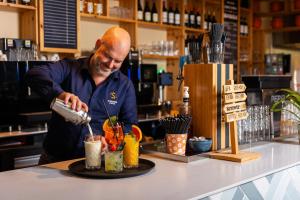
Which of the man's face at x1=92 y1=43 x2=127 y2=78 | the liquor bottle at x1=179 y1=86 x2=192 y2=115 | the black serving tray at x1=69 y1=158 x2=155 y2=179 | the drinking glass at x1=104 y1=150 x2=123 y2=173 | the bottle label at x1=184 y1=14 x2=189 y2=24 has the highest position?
the bottle label at x1=184 y1=14 x2=189 y2=24

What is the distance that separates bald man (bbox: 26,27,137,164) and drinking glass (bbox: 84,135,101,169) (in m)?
0.42

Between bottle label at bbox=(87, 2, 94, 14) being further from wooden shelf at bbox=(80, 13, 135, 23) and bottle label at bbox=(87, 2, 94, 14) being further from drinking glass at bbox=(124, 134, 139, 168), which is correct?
drinking glass at bbox=(124, 134, 139, 168)

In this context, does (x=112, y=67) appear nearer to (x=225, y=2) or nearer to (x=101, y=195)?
(x=101, y=195)

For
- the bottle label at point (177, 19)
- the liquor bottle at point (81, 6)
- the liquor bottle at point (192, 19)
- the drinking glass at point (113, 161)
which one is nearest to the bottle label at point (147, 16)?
the bottle label at point (177, 19)

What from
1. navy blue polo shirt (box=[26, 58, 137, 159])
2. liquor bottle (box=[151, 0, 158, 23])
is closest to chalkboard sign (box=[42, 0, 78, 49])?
liquor bottle (box=[151, 0, 158, 23])

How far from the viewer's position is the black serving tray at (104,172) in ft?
5.16

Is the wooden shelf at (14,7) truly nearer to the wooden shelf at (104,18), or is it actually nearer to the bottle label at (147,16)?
the wooden shelf at (104,18)

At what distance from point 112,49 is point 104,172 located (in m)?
0.64

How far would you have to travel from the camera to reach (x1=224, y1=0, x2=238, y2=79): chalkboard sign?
254 inches

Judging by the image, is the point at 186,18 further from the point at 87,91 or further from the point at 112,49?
the point at 112,49

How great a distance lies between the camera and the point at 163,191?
142cm

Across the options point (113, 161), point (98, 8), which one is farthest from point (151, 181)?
point (98, 8)

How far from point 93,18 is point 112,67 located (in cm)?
286

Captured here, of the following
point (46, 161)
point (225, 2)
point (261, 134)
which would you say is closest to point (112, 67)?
point (46, 161)
